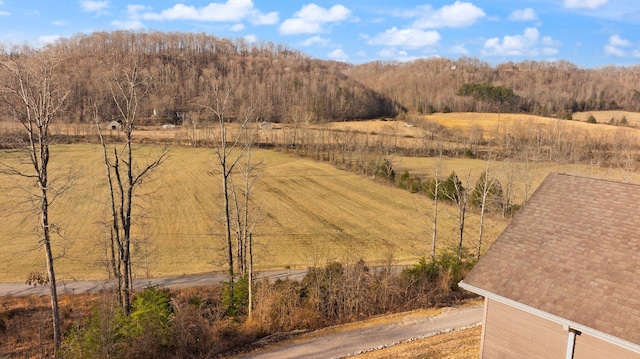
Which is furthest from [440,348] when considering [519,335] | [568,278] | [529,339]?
[568,278]

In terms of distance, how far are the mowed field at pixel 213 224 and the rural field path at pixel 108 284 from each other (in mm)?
964

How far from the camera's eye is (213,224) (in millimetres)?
34500

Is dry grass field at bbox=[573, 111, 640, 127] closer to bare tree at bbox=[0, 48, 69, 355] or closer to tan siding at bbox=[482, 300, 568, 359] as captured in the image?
tan siding at bbox=[482, 300, 568, 359]

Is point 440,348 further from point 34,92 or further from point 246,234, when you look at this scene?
point 34,92

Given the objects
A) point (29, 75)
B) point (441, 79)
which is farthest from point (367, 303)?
point (441, 79)

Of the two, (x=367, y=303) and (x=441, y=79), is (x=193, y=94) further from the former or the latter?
(x=367, y=303)

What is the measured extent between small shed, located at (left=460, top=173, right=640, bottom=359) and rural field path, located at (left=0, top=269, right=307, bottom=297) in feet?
44.8

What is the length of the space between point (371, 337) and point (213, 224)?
72.8 ft

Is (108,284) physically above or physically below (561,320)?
below

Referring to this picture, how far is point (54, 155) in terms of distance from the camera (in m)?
58.6

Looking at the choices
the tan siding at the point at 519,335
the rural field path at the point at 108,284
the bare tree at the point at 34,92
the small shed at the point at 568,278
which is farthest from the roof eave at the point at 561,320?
the rural field path at the point at 108,284

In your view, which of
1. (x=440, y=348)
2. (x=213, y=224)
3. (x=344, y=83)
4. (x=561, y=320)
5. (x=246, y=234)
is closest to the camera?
(x=561, y=320)

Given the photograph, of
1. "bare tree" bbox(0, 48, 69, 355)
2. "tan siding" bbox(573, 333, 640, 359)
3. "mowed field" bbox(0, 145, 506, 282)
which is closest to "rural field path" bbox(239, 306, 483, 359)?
"mowed field" bbox(0, 145, 506, 282)

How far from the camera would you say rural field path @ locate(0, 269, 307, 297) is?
22.5 metres
